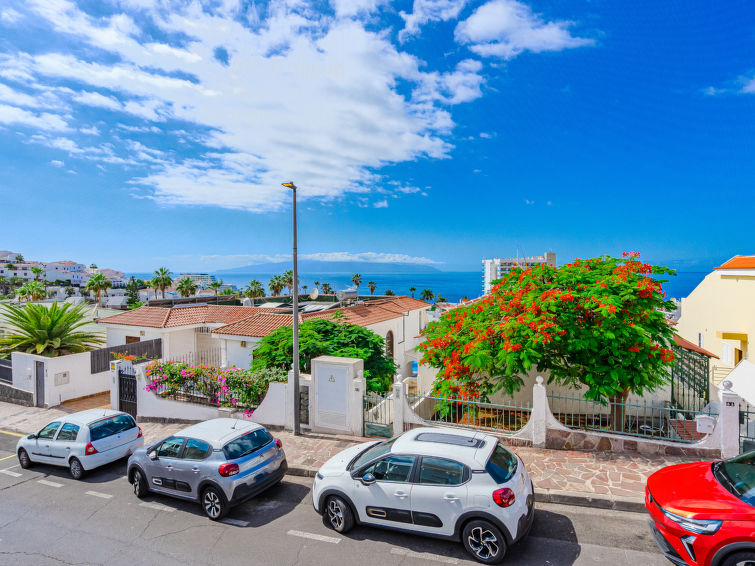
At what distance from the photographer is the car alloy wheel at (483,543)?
6.16 meters

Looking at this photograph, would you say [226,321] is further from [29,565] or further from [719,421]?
[719,421]

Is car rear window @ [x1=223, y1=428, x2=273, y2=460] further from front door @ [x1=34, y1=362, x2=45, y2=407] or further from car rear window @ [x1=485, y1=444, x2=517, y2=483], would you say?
front door @ [x1=34, y1=362, x2=45, y2=407]

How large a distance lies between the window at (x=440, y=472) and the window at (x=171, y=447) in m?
5.06

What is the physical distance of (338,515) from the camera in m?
7.21

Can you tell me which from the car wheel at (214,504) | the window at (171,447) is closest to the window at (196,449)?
the window at (171,447)

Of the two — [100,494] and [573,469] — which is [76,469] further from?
[573,469]

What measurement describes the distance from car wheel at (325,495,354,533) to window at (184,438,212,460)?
2.61m

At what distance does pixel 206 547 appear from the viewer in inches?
276

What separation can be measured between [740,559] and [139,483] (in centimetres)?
1019

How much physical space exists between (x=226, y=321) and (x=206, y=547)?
1829cm

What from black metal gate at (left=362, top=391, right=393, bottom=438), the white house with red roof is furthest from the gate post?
the white house with red roof

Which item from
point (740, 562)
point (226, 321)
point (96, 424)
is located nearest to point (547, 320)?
point (740, 562)

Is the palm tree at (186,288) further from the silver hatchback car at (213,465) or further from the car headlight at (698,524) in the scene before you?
the car headlight at (698,524)

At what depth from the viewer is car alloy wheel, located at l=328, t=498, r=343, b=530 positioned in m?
7.18
